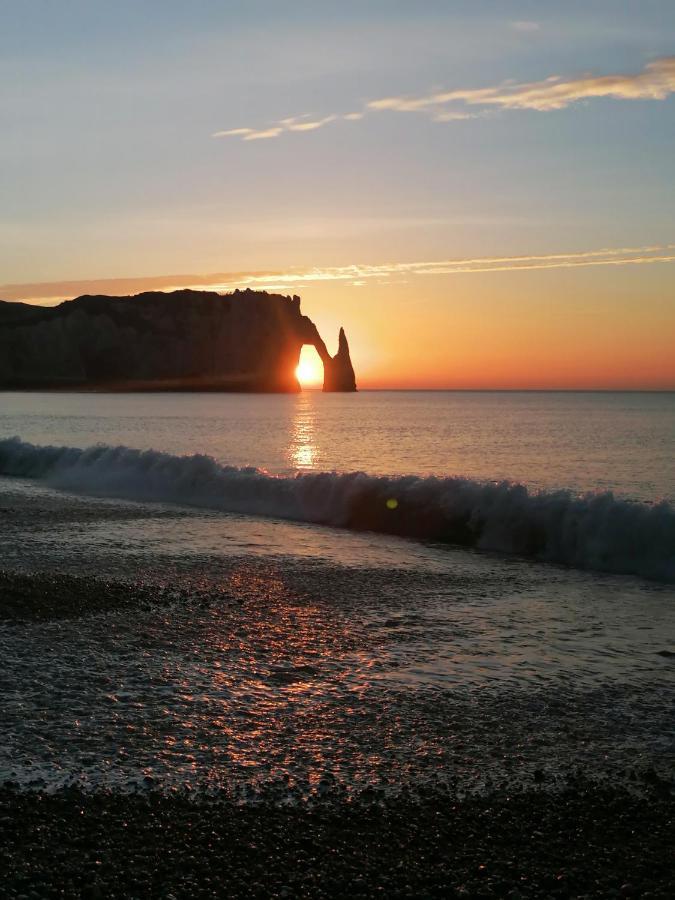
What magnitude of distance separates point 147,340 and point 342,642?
172 m

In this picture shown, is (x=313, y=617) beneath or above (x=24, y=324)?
beneath

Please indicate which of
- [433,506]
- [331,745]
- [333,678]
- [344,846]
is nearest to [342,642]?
[333,678]

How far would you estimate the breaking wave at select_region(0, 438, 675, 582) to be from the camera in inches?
579

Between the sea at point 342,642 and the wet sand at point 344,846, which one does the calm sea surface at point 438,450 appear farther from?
the wet sand at point 344,846

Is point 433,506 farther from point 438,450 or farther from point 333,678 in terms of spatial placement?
point 438,450

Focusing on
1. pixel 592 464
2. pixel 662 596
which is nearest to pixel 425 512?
pixel 662 596

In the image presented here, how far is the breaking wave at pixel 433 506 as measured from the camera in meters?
14.7

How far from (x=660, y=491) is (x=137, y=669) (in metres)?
23.8

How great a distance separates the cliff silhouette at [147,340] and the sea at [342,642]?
506 ft

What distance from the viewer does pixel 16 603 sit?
10.3 m

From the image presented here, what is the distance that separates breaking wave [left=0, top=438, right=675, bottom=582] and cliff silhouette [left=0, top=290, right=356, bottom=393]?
481 ft

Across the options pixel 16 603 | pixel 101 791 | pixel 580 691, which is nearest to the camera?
pixel 101 791

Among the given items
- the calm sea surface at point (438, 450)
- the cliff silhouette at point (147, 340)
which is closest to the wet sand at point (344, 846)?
the calm sea surface at point (438, 450)

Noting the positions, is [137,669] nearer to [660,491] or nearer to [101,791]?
[101,791]
